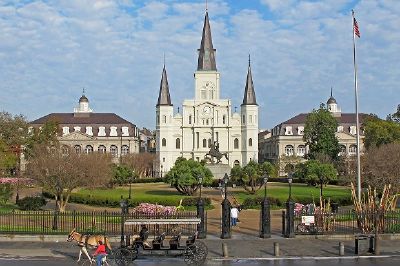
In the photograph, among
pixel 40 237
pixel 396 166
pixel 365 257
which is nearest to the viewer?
pixel 365 257

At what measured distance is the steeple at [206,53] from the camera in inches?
4656

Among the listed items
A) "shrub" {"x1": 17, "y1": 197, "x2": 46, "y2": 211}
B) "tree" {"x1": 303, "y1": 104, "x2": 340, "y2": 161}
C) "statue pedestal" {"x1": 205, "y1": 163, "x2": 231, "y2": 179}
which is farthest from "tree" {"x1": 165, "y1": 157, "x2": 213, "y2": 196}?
"tree" {"x1": 303, "y1": 104, "x2": 340, "y2": 161}

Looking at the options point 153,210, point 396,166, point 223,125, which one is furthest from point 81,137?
point 153,210

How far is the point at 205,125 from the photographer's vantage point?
11569 cm

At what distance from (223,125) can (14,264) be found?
97.8m

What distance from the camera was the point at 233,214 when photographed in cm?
2970

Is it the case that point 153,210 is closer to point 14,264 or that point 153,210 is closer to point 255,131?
point 14,264

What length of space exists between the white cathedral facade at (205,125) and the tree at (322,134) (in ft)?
97.5

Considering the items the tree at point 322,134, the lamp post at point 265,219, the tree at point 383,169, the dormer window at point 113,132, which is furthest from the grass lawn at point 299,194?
the dormer window at point 113,132

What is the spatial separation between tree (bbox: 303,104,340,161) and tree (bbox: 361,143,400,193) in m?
28.7

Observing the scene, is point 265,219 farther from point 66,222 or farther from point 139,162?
point 139,162

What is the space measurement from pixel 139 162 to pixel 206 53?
3625 centimetres

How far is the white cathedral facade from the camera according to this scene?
114625 mm

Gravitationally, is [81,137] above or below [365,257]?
above
